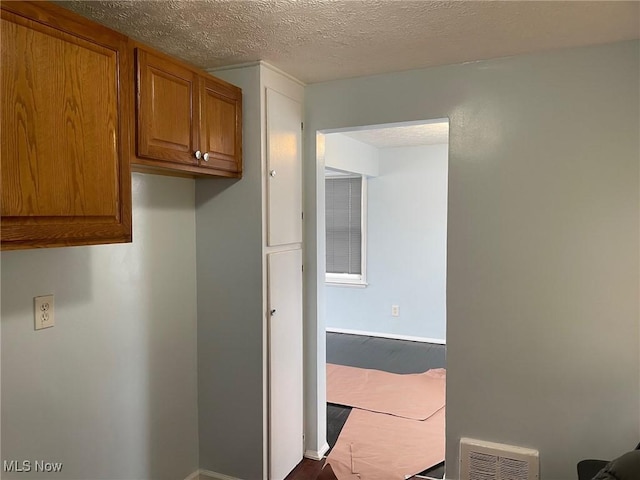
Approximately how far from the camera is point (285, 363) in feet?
8.63

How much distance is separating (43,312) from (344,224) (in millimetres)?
4146

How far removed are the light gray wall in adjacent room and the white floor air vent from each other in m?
1.07

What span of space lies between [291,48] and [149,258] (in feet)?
4.01

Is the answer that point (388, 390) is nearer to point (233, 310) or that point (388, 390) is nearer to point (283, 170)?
point (233, 310)

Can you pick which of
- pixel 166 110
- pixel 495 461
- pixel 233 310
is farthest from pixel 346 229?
pixel 166 110

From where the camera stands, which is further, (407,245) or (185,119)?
(407,245)

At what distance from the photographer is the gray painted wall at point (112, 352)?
170cm

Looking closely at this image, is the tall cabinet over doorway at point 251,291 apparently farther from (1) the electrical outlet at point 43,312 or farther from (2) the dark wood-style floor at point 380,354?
(2) the dark wood-style floor at point 380,354

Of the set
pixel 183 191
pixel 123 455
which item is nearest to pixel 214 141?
pixel 183 191

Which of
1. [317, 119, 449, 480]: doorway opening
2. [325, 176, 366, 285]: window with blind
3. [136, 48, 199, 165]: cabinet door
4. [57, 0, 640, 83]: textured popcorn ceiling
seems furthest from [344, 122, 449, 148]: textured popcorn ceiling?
[136, 48, 199, 165]: cabinet door

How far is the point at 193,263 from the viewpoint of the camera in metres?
2.57

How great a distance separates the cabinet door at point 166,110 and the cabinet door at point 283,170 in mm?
491

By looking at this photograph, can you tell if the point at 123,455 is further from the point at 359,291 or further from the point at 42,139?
the point at 359,291

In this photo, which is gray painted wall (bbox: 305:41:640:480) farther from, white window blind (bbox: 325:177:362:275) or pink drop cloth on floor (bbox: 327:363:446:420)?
white window blind (bbox: 325:177:362:275)
